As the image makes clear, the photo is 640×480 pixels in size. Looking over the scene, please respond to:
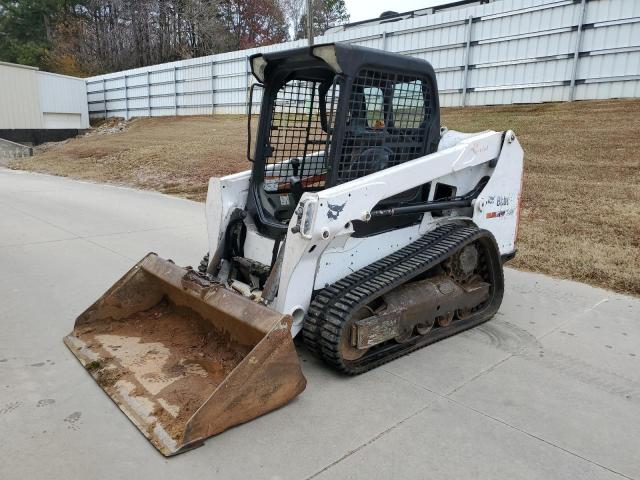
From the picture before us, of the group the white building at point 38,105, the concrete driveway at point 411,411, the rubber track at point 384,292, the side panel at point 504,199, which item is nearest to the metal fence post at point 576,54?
the concrete driveway at point 411,411

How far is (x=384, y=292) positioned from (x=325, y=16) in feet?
142

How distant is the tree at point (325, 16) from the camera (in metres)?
38.2

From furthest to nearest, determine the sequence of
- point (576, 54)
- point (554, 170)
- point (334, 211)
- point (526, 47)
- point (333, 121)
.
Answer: point (526, 47), point (576, 54), point (554, 170), point (333, 121), point (334, 211)

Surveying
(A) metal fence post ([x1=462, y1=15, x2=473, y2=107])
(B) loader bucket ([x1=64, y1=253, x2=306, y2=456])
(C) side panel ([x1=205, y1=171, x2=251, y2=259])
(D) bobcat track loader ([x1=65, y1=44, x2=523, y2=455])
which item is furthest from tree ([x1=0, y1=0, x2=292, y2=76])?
(B) loader bucket ([x1=64, y1=253, x2=306, y2=456])

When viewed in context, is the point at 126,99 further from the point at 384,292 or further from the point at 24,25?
the point at 384,292

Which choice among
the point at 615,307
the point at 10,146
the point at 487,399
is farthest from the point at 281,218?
the point at 10,146

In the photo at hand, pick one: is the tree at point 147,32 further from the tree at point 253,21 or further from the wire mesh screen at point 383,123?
the wire mesh screen at point 383,123

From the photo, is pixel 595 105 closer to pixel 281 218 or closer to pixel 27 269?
pixel 281 218

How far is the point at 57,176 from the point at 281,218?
12865 mm

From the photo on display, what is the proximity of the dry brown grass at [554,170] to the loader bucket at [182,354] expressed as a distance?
355 centimetres

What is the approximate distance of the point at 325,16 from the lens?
4256 centimetres

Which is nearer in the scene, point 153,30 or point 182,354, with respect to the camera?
point 182,354

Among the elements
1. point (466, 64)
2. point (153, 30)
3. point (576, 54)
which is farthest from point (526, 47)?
point (153, 30)

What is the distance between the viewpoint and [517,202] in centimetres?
449
